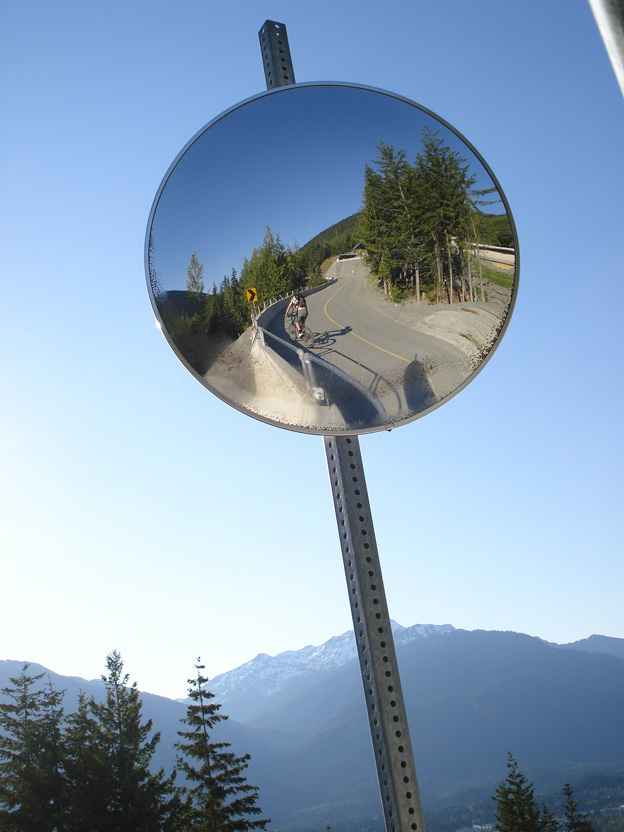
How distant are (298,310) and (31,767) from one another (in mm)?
30385

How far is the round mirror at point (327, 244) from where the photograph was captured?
205 cm

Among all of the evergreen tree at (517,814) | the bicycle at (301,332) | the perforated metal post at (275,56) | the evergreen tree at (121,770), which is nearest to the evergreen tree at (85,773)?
the evergreen tree at (121,770)

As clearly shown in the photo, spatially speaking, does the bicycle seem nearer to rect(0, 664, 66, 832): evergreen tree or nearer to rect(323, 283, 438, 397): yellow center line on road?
rect(323, 283, 438, 397): yellow center line on road

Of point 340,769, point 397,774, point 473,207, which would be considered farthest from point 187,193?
point 340,769

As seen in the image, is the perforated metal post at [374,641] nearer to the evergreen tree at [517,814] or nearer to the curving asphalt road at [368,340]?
the curving asphalt road at [368,340]

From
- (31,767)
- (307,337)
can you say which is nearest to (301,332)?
(307,337)

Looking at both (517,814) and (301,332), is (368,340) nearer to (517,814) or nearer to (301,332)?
(301,332)

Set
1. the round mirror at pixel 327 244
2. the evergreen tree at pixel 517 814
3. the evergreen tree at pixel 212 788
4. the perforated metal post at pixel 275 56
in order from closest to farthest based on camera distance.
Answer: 1. the round mirror at pixel 327 244
2. the perforated metal post at pixel 275 56
3. the evergreen tree at pixel 212 788
4. the evergreen tree at pixel 517 814

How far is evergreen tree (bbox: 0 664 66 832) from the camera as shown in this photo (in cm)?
2532

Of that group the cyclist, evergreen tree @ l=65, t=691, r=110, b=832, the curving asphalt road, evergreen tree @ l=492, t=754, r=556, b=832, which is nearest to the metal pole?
the curving asphalt road

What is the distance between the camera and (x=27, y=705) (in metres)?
29.1

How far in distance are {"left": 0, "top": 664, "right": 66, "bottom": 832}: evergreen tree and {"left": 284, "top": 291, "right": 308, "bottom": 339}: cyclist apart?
93.1ft

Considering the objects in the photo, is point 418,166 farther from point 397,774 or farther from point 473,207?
point 397,774

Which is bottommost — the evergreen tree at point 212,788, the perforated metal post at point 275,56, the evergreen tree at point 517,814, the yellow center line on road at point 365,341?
the evergreen tree at point 517,814
